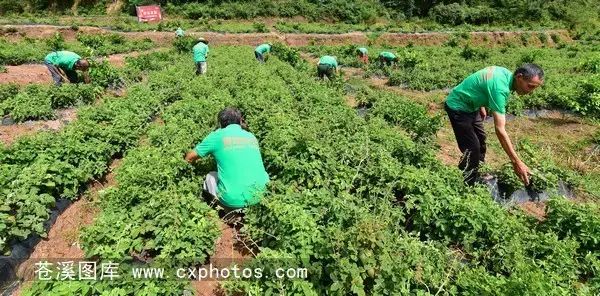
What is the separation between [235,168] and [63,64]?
7822mm

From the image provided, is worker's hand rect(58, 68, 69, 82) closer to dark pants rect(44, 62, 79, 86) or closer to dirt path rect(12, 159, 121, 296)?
dark pants rect(44, 62, 79, 86)

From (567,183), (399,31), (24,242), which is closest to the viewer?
(24,242)

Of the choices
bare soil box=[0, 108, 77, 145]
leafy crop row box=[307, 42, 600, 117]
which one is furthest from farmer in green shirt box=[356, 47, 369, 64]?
bare soil box=[0, 108, 77, 145]

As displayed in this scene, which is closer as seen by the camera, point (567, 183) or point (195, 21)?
point (567, 183)

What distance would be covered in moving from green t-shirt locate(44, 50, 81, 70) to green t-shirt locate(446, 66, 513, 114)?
30.1 ft

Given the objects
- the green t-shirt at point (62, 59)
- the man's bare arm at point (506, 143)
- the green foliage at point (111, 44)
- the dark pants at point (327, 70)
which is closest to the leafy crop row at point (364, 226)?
the man's bare arm at point (506, 143)

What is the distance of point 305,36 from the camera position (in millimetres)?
31078

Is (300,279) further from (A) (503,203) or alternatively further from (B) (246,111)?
(B) (246,111)

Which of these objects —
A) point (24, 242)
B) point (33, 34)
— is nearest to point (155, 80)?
point (24, 242)

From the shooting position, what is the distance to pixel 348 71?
1778cm

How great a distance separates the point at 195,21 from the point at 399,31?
18282mm

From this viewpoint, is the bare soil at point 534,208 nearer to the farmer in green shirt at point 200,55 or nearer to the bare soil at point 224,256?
the bare soil at point 224,256

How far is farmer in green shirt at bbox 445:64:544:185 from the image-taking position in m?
4.54

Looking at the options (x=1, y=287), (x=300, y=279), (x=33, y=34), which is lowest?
(x=33, y=34)
